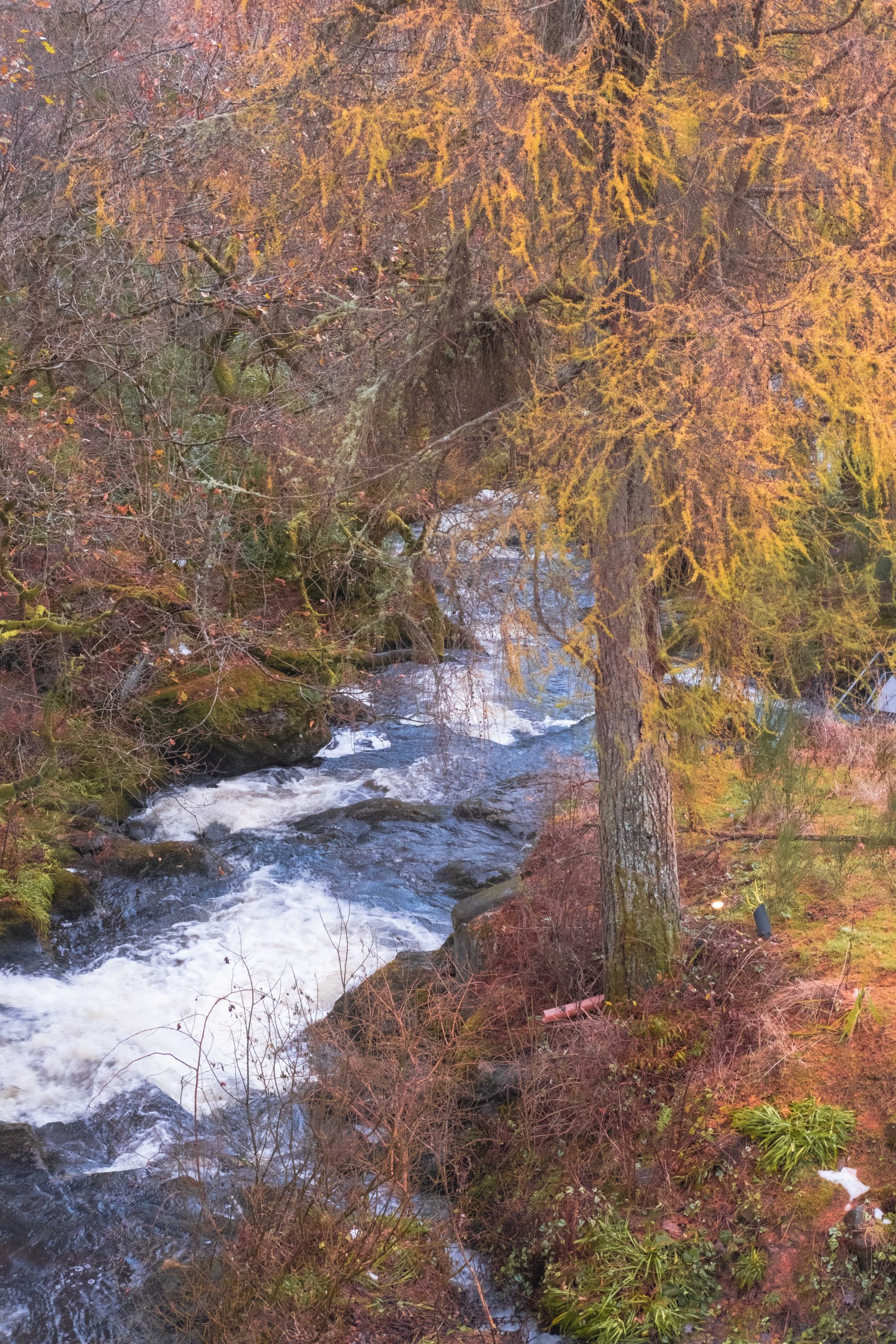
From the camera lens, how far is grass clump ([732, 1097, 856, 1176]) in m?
5.18

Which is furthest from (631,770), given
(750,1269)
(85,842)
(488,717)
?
(488,717)

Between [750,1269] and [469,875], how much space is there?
19.3ft

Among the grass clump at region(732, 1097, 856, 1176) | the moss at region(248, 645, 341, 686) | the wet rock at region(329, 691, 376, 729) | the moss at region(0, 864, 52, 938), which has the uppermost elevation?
the moss at region(248, 645, 341, 686)

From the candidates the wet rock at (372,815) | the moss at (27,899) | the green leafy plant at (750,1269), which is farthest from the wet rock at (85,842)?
the green leafy plant at (750,1269)

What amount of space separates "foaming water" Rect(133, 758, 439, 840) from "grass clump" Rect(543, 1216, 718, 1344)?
7106 millimetres

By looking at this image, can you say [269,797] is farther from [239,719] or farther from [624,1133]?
[624,1133]

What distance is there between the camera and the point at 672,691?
234 inches

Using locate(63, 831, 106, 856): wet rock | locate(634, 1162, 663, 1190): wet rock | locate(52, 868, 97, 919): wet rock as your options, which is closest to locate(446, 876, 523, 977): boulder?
locate(634, 1162, 663, 1190): wet rock

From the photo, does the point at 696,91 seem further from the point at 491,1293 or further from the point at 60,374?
the point at 60,374

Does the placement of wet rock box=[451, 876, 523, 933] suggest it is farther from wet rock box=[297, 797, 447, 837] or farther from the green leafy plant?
the green leafy plant

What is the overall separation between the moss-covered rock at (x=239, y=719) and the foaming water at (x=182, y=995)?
2.60 metres

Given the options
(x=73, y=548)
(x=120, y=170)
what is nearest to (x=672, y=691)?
(x=120, y=170)

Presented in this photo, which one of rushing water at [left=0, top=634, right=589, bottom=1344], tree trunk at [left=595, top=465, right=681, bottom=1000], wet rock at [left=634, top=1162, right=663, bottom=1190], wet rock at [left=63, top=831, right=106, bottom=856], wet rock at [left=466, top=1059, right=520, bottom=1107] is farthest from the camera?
wet rock at [left=63, top=831, right=106, bottom=856]

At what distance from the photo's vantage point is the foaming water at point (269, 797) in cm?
1161
